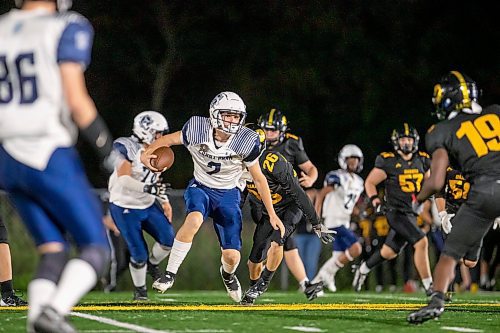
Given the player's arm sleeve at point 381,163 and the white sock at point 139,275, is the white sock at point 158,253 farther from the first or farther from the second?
the player's arm sleeve at point 381,163

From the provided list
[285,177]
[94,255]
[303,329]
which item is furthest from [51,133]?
[285,177]

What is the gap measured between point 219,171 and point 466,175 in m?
2.17

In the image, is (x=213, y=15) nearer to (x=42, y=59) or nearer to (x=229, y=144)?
(x=229, y=144)

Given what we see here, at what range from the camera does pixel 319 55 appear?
2133 cm

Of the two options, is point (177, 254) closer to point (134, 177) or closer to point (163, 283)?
point (163, 283)

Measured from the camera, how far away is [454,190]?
9703 millimetres

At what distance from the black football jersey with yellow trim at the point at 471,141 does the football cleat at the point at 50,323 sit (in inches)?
105

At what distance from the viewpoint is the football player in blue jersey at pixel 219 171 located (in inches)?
304

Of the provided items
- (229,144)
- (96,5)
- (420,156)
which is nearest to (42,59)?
(229,144)

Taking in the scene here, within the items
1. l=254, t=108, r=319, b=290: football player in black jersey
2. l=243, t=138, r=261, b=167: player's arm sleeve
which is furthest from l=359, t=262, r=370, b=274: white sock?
l=243, t=138, r=261, b=167: player's arm sleeve

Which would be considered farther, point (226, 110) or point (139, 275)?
point (139, 275)

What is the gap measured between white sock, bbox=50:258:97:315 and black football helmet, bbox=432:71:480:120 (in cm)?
274

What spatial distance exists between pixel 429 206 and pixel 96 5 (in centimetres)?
1039

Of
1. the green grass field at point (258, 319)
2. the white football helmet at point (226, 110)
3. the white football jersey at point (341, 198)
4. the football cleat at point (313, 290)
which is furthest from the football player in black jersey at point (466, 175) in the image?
the white football jersey at point (341, 198)
